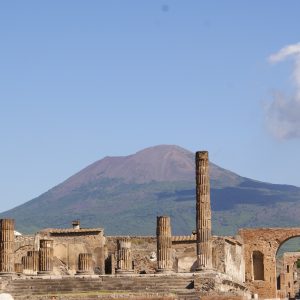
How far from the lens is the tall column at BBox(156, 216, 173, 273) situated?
48.4m

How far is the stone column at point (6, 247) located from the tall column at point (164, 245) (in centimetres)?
596

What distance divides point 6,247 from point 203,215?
8.08 meters

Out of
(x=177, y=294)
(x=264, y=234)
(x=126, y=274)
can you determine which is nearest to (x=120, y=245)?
(x=126, y=274)

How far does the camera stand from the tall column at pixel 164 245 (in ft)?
159

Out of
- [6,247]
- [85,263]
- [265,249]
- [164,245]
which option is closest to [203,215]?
[164,245]

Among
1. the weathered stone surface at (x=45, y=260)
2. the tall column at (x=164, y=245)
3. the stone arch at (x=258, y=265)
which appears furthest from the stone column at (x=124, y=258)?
the stone arch at (x=258, y=265)

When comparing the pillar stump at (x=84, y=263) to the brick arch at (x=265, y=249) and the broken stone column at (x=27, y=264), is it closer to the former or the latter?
the broken stone column at (x=27, y=264)

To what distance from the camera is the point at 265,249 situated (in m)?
64.1

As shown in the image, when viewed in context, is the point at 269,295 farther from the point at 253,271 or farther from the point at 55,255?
the point at 55,255

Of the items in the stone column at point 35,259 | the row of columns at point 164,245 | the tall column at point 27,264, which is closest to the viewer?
the row of columns at point 164,245

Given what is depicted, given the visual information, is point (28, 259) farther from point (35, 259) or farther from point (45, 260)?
point (45, 260)

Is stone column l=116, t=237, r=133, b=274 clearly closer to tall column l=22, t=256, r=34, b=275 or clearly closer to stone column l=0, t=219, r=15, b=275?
tall column l=22, t=256, r=34, b=275

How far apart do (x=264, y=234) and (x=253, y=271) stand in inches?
82.3

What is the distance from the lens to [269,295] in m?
63.8
